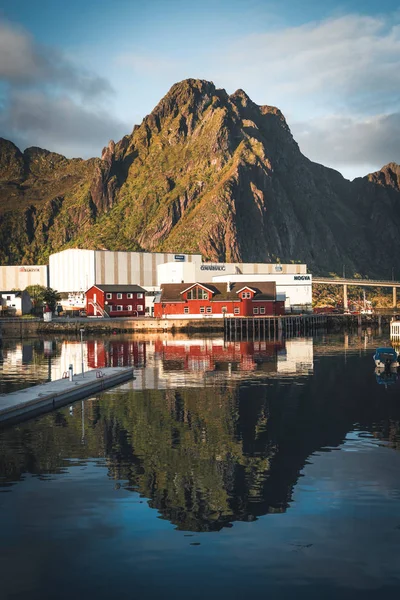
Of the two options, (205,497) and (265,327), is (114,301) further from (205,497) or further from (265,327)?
(205,497)

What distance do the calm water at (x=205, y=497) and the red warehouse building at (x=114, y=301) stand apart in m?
108

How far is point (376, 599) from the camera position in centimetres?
1689

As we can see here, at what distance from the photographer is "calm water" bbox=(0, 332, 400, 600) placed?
18.3 m

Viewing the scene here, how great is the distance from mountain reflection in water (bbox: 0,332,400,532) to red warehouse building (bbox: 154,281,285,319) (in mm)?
74441

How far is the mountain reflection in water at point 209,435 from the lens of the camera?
25.6 m

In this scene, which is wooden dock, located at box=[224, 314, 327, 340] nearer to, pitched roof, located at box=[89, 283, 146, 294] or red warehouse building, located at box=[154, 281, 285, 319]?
red warehouse building, located at box=[154, 281, 285, 319]

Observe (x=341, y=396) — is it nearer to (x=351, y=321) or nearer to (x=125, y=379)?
(x=125, y=379)

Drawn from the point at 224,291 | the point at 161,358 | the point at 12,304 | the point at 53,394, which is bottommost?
the point at 161,358

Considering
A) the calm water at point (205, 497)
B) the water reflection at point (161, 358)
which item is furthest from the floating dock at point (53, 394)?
the water reflection at point (161, 358)

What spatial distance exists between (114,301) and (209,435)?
414ft

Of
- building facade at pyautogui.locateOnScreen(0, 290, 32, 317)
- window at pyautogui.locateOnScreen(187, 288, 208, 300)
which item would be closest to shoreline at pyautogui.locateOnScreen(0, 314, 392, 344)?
window at pyautogui.locateOnScreen(187, 288, 208, 300)

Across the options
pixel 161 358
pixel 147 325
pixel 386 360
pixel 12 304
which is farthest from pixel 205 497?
pixel 12 304

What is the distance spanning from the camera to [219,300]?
5669 inches

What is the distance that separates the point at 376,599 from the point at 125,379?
4675cm
